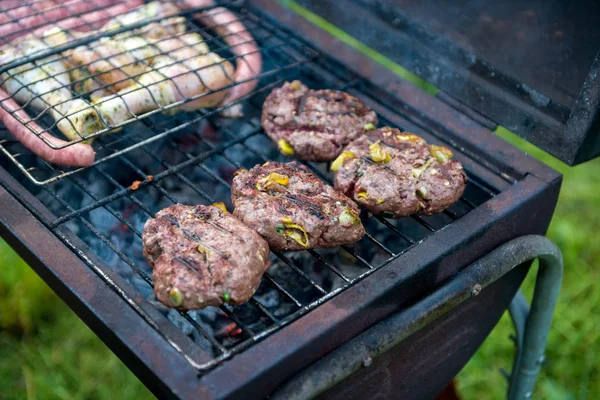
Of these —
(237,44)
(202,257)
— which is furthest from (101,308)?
(237,44)

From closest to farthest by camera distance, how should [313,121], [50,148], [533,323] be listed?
[50,148], [313,121], [533,323]

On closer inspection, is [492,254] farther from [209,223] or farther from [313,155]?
[209,223]

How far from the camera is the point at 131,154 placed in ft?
8.53

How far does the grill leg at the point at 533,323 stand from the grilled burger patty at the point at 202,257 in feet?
3.59

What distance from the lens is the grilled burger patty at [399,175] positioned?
2.06 meters

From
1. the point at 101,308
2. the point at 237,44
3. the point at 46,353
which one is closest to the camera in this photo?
the point at 101,308

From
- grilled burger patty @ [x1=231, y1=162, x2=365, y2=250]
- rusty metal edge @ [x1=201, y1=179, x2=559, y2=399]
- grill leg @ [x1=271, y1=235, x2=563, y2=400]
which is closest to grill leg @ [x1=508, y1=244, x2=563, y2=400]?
grill leg @ [x1=271, y1=235, x2=563, y2=400]

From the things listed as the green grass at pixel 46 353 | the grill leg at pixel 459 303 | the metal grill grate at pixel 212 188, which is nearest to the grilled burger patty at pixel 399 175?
the metal grill grate at pixel 212 188

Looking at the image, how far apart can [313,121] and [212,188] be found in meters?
0.51

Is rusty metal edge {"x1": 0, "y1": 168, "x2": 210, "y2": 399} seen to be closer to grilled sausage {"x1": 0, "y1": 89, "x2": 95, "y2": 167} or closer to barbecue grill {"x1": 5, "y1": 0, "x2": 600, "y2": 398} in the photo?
barbecue grill {"x1": 5, "y1": 0, "x2": 600, "y2": 398}

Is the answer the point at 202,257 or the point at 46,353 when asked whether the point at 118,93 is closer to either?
the point at 202,257

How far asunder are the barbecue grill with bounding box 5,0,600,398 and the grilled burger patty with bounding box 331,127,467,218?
0.09 m

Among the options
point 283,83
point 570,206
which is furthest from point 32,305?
point 570,206

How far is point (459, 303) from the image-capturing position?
6.33ft
